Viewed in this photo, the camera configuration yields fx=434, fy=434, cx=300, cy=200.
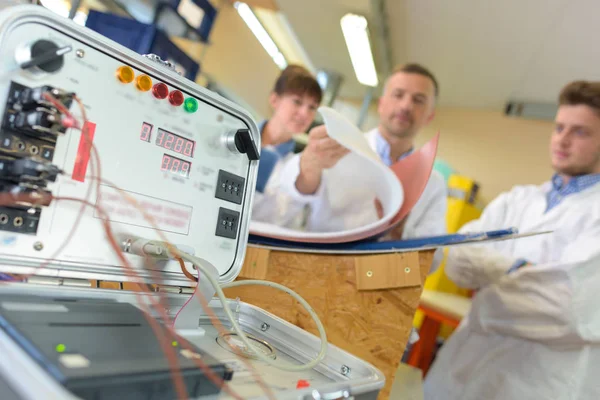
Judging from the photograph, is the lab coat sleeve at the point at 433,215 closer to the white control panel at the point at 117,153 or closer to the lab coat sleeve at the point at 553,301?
the lab coat sleeve at the point at 553,301

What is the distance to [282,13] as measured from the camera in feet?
10.3

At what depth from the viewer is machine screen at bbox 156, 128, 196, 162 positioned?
1.74 ft

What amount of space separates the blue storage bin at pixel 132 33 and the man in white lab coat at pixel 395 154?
781mm

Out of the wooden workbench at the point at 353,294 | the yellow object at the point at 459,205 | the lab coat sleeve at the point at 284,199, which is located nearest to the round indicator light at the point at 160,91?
the wooden workbench at the point at 353,294

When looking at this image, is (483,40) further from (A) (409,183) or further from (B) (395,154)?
(A) (409,183)

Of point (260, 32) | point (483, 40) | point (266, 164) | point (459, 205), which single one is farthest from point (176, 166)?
point (260, 32)

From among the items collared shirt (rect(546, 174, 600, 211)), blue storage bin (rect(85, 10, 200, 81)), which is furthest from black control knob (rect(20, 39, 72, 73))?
collared shirt (rect(546, 174, 600, 211))

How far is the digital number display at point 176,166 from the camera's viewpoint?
1.76 feet

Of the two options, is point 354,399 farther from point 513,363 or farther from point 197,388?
point 513,363

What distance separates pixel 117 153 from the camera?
0.49m

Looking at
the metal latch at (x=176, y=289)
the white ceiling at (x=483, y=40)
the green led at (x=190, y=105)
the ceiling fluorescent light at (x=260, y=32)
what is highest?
the ceiling fluorescent light at (x=260, y=32)

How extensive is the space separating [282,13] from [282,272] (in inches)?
108

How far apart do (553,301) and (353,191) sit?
61cm

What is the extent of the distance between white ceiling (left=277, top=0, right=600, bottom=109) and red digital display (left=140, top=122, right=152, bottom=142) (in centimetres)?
232
